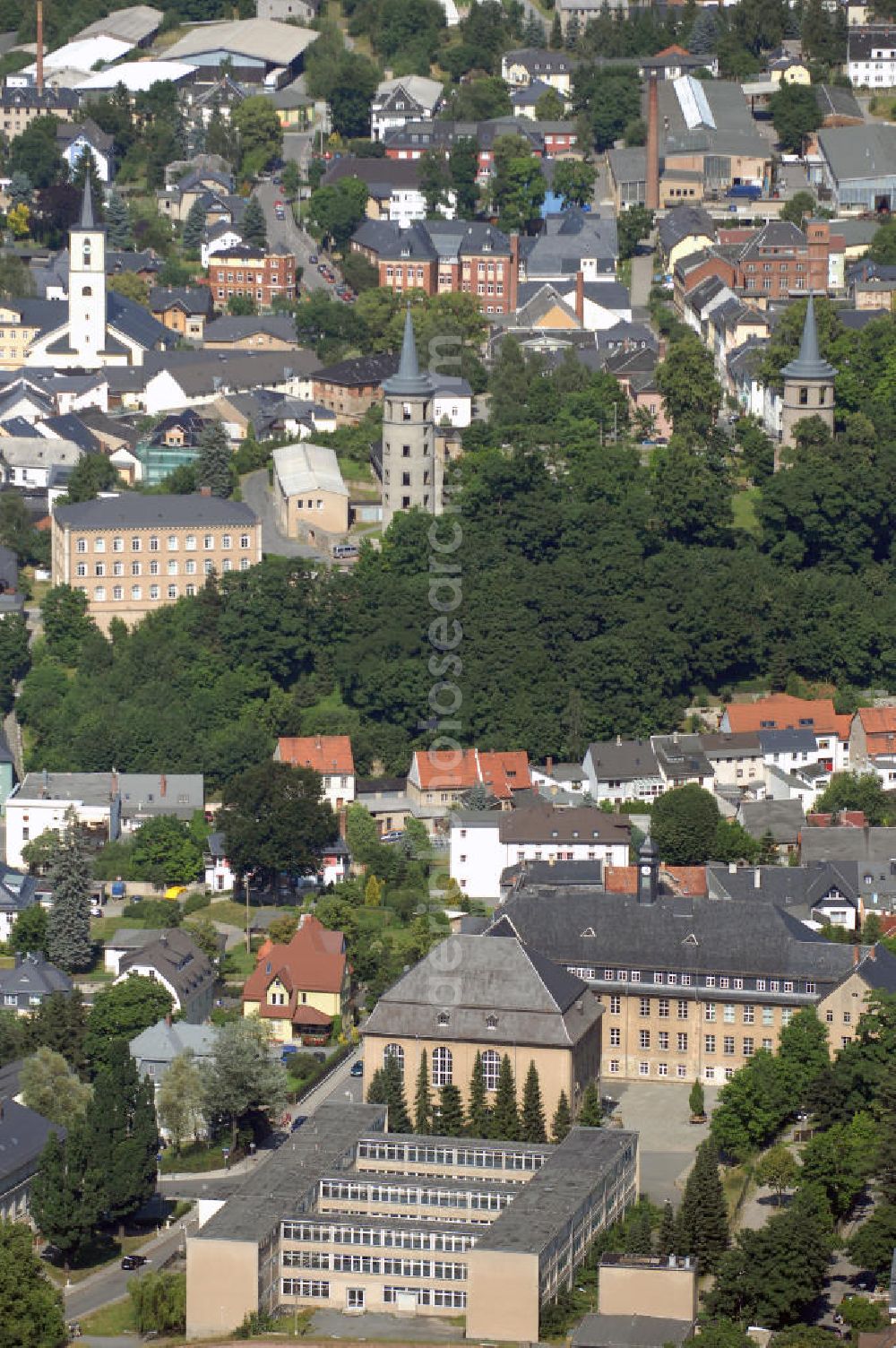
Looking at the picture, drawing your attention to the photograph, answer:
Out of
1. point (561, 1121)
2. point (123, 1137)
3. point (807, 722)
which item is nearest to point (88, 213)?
point (807, 722)

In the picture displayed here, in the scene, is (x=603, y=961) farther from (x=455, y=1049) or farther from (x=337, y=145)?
(x=337, y=145)

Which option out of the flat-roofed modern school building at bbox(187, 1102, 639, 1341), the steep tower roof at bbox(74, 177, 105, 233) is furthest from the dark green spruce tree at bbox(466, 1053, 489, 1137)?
the steep tower roof at bbox(74, 177, 105, 233)

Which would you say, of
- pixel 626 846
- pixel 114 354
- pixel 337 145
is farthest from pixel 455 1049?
pixel 337 145

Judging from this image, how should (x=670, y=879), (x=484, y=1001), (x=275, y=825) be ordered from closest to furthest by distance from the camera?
(x=484, y=1001) → (x=670, y=879) → (x=275, y=825)

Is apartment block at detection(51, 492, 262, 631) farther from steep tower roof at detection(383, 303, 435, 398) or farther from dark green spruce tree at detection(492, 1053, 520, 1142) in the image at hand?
dark green spruce tree at detection(492, 1053, 520, 1142)

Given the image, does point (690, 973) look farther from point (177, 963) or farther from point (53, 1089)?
point (53, 1089)

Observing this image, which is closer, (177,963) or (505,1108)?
(505,1108)

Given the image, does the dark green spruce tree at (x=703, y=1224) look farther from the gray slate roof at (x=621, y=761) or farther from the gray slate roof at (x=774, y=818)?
the gray slate roof at (x=621, y=761)

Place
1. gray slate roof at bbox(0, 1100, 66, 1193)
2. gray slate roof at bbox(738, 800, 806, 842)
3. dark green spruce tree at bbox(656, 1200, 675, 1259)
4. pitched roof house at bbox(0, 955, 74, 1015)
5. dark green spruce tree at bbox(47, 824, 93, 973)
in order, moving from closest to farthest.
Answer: dark green spruce tree at bbox(656, 1200, 675, 1259) < gray slate roof at bbox(0, 1100, 66, 1193) < pitched roof house at bbox(0, 955, 74, 1015) < dark green spruce tree at bbox(47, 824, 93, 973) < gray slate roof at bbox(738, 800, 806, 842)
